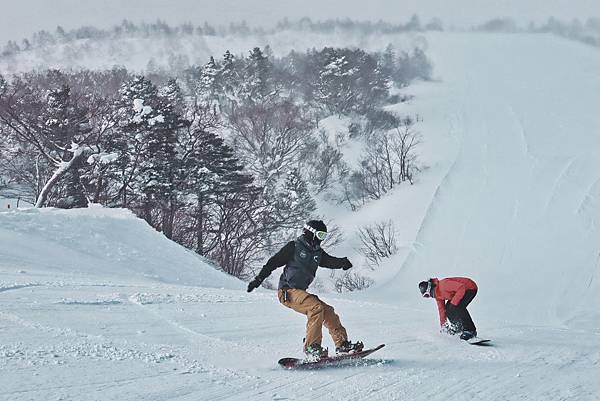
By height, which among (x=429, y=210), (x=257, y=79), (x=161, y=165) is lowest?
(x=429, y=210)

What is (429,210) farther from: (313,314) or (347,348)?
(313,314)

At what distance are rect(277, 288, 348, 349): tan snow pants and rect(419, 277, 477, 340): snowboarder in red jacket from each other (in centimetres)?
208

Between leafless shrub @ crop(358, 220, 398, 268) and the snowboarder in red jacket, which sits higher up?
leafless shrub @ crop(358, 220, 398, 268)

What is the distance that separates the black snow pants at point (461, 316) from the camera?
7656 millimetres

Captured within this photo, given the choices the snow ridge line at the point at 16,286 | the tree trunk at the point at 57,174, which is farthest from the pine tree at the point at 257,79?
the snow ridge line at the point at 16,286

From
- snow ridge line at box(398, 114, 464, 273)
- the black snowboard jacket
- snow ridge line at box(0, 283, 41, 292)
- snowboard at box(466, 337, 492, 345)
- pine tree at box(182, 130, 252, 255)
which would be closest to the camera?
the black snowboard jacket

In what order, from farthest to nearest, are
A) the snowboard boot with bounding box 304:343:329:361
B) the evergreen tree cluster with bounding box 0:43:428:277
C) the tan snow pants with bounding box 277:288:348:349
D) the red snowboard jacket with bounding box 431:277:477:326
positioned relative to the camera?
the evergreen tree cluster with bounding box 0:43:428:277, the red snowboard jacket with bounding box 431:277:477:326, the tan snow pants with bounding box 277:288:348:349, the snowboard boot with bounding box 304:343:329:361

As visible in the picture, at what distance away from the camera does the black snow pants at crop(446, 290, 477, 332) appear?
766 cm

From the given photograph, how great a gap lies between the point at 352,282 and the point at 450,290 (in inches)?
1099

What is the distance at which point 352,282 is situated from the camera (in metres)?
35.6

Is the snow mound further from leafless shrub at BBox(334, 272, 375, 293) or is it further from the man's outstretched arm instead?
leafless shrub at BBox(334, 272, 375, 293)

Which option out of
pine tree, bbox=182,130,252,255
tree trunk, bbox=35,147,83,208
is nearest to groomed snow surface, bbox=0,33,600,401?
tree trunk, bbox=35,147,83,208

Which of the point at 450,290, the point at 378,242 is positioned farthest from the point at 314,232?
the point at 378,242

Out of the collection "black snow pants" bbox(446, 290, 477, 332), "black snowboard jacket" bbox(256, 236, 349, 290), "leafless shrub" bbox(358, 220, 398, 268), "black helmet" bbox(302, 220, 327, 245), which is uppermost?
"leafless shrub" bbox(358, 220, 398, 268)
